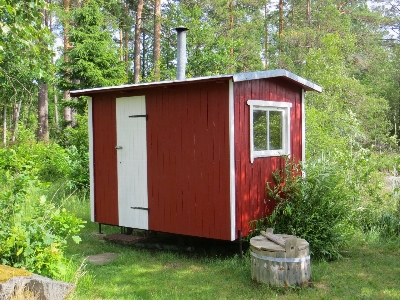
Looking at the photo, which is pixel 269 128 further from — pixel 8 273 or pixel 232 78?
pixel 8 273

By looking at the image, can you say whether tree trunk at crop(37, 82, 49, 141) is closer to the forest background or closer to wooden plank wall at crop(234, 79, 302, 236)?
the forest background

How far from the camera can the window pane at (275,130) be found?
634 centimetres

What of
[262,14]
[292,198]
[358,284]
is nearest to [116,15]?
[262,14]

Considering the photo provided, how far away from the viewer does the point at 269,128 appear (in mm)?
6273

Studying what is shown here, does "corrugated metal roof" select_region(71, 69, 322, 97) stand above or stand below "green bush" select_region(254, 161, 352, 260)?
above

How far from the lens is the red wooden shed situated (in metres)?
5.68

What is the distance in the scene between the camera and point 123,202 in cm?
674

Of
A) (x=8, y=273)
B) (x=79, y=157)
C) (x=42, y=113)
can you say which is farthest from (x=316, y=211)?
(x=42, y=113)

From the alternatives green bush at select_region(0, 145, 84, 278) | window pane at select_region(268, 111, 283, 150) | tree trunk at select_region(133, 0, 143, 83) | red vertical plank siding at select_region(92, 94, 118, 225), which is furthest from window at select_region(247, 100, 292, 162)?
tree trunk at select_region(133, 0, 143, 83)

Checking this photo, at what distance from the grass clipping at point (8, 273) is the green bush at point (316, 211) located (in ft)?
10.6

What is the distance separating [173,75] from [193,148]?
39.2 feet

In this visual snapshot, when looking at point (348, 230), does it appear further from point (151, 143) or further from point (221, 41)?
point (221, 41)

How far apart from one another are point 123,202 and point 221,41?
1092 centimetres

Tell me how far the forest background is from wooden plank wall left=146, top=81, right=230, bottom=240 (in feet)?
4.77
